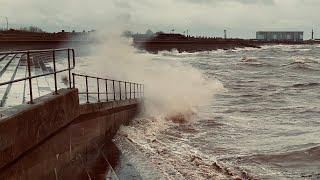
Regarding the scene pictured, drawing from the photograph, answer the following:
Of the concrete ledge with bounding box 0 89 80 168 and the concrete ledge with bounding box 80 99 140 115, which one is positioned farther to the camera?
the concrete ledge with bounding box 80 99 140 115

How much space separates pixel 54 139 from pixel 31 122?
1.01m

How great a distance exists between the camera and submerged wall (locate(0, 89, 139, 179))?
5355 mm

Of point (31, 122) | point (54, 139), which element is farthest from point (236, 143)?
point (31, 122)

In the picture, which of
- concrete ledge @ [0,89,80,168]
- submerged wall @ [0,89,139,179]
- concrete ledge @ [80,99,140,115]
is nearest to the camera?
concrete ledge @ [0,89,80,168]

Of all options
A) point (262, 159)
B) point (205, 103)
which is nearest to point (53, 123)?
point (262, 159)

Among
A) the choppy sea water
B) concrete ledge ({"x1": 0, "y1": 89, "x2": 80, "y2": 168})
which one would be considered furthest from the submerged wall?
the choppy sea water

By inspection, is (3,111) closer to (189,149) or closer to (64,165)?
(64,165)

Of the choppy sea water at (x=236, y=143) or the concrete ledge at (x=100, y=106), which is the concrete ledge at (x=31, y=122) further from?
the choppy sea water at (x=236, y=143)

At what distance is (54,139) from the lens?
6910 mm

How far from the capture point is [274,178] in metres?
10.1

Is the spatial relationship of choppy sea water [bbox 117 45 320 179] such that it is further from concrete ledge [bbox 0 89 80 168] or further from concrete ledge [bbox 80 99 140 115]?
concrete ledge [bbox 0 89 80 168]

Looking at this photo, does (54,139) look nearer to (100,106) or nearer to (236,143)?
(100,106)

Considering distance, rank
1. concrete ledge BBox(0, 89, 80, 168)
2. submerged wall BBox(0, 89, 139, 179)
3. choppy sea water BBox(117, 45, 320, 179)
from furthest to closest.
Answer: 1. choppy sea water BBox(117, 45, 320, 179)
2. submerged wall BBox(0, 89, 139, 179)
3. concrete ledge BBox(0, 89, 80, 168)

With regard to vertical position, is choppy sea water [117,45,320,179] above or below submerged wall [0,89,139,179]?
below
